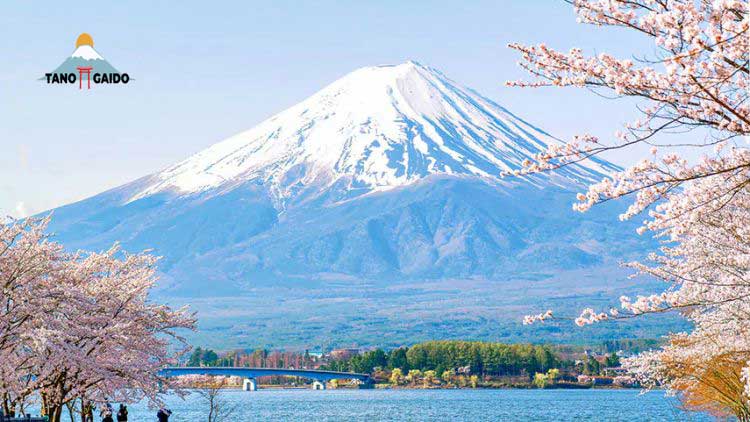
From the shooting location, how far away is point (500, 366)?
181125mm

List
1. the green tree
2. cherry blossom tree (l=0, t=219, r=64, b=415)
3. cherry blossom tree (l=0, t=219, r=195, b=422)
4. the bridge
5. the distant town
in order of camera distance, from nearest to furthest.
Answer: cherry blossom tree (l=0, t=219, r=64, b=415)
cherry blossom tree (l=0, t=219, r=195, b=422)
the bridge
the distant town
the green tree

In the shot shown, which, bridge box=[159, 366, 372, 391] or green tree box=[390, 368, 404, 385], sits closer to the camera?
bridge box=[159, 366, 372, 391]

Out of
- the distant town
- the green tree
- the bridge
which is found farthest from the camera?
the green tree

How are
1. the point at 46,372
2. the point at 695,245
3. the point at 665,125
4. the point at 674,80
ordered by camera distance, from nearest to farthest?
the point at 674,80, the point at 665,125, the point at 695,245, the point at 46,372

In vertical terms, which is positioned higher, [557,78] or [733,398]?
[557,78]

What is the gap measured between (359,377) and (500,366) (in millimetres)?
25775

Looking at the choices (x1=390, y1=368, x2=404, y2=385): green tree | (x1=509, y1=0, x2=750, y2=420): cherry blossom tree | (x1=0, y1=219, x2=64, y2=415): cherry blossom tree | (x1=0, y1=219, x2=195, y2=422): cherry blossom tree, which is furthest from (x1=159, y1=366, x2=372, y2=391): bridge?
(x1=509, y1=0, x2=750, y2=420): cherry blossom tree

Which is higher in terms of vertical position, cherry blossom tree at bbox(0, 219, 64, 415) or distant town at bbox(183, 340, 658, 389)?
distant town at bbox(183, 340, 658, 389)

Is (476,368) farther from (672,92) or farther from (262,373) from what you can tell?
(672,92)

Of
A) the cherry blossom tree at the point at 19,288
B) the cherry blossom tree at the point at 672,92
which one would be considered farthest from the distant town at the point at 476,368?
the cherry blossom tree at the point at 672,92

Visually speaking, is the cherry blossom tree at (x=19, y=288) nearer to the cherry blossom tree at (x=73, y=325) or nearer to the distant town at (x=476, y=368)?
the cherry blossom tree at (x=73, y=325)

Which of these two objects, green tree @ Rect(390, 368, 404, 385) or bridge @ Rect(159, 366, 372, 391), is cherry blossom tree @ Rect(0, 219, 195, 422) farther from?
green tree @ Rect(390, 368, 404, 385)

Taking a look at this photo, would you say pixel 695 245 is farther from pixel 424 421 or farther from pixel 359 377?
pixel 359 377

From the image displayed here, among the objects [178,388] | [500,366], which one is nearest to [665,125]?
[178,388]
